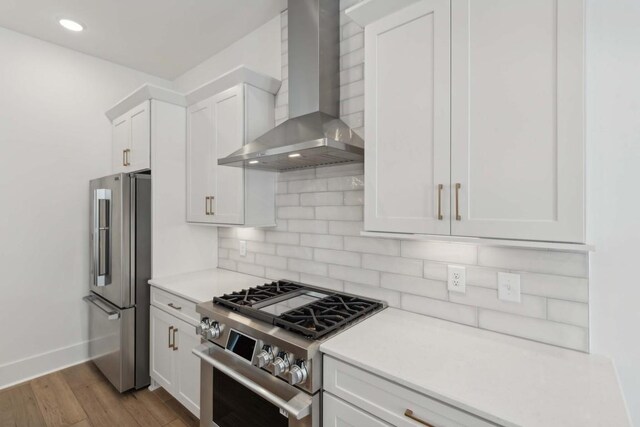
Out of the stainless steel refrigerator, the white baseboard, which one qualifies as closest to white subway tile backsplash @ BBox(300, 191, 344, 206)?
the stainless steel refrigerator

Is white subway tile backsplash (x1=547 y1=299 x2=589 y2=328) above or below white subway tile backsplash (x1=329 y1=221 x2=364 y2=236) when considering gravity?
below

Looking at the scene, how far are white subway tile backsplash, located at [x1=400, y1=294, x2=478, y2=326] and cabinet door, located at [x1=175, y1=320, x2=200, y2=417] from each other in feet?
4.35

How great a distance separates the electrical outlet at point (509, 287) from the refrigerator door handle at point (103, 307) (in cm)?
262

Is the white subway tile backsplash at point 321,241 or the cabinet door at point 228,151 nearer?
the white subway tile backsplash at point 321,241

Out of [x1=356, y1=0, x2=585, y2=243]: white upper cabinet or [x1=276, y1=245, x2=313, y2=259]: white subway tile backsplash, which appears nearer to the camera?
[x1=356, y1=0, x2=585, y2=243]: white upper cabinet

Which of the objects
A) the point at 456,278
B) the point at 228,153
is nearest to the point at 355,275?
the point at 456,278

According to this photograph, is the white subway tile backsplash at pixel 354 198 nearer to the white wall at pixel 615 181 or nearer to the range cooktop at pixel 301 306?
the range cooktop at pixel 301 306

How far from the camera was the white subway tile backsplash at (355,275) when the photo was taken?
1856 millimetres

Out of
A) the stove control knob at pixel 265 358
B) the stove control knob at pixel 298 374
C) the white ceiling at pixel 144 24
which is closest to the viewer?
the stove control knob at pixel 298 374

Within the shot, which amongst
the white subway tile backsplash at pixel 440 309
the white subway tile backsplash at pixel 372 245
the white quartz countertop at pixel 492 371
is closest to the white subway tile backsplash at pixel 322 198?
the white subway tile backsplash at pixel 372 245

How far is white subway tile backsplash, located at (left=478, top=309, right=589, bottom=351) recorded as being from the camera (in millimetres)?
1241

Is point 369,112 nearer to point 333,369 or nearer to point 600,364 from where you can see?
point 333,369

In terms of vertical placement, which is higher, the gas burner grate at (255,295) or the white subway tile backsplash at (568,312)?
the white subway tile backsplash at (568,312)

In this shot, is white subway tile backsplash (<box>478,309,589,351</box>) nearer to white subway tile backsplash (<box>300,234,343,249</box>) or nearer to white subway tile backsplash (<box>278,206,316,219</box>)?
white subway tile backsplash (<box>300,234,343,249</box>)
